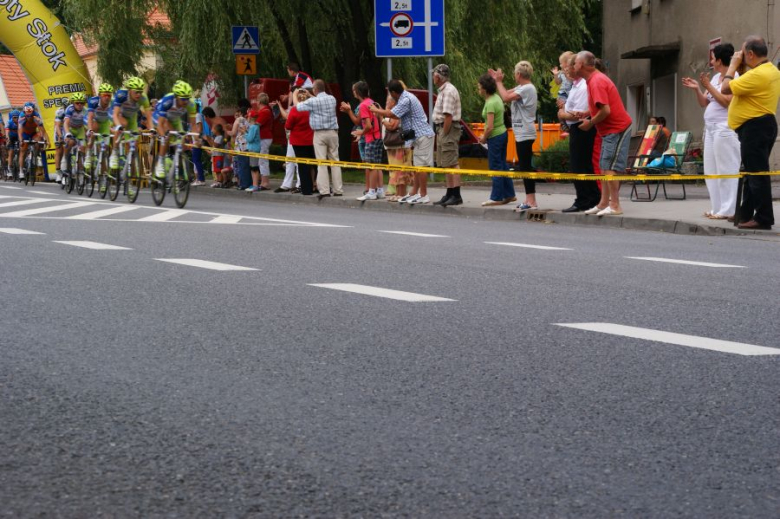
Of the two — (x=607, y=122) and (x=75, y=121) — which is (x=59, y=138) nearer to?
(x=75, y=121)

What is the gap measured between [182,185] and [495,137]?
4.38m

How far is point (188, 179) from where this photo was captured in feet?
61.0

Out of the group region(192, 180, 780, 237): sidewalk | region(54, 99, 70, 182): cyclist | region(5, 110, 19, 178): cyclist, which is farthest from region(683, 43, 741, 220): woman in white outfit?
region(5, 110, 19, 178): cyclist

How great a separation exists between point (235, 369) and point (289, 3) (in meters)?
21.4

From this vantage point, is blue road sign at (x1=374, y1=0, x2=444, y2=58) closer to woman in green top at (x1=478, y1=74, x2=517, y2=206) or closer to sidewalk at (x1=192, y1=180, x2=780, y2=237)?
sidewalk at (x1=192, y1=180, x2=780, y2=237)

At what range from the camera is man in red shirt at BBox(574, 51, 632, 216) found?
16.2 m

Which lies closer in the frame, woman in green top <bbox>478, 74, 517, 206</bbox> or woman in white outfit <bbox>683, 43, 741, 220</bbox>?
woman in white outfit <bbox>683, 43, 741, 220</bbox>

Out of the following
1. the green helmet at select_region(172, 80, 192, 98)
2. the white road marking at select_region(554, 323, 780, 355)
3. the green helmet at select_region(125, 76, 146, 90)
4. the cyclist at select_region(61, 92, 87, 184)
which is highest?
the green helmet at select_region(125, 76, 146, 90)

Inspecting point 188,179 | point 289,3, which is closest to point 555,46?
point 289,3

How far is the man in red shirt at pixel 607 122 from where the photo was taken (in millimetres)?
A: 16156

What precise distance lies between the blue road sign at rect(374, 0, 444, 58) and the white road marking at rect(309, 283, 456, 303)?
12785 millimetres

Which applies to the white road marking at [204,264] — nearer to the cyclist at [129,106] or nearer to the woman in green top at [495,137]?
the woman in green top at [495,137]

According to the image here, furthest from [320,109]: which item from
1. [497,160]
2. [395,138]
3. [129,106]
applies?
[497,160]

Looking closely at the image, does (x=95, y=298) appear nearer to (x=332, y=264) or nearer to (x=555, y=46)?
Answer: (x=332, y=264)
